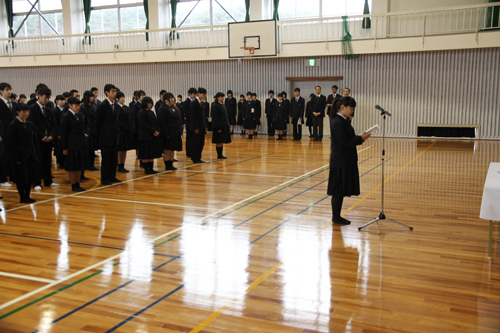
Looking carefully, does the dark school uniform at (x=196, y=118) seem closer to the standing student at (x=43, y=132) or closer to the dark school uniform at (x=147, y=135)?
the dark school uniform at (x=147, y=135)

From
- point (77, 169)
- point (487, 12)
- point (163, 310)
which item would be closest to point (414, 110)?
point (487, 12)

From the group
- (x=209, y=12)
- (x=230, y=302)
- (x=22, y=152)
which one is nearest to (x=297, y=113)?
(x=209, y=12)

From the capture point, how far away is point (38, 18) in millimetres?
22281

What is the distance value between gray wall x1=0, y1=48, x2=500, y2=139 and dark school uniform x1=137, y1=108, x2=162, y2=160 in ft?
31.8

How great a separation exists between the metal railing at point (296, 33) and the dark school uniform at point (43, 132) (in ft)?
34.4

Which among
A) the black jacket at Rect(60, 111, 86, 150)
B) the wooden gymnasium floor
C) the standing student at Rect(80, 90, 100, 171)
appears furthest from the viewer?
the standing student at Rect(80, 90, 100, 171)

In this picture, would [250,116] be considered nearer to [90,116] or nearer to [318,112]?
[318,112]

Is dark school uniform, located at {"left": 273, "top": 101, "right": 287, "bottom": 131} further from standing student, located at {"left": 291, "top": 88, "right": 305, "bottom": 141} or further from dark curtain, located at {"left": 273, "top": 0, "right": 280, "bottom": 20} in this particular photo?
dark curtain, located at {"left": 273, "top": 0, "right": 280, "bottom": 20}

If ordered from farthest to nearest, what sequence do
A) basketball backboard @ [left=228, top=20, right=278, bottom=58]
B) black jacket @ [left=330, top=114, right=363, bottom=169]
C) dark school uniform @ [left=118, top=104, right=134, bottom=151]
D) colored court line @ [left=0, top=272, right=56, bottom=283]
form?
1. basketball backboard @ [left=228, top=20, right=278, bottom=58]
2. dark school uniform @ [left=118, top=104, right=134, bottom=151]
3. black jacket @ [left=330, top=114, right=363, bottom=169]
4. colored court line @ [left=0, top=272, right=56, bottom=283]

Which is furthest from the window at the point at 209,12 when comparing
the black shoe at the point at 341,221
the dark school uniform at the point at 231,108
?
the black shoe at the point at 341,221

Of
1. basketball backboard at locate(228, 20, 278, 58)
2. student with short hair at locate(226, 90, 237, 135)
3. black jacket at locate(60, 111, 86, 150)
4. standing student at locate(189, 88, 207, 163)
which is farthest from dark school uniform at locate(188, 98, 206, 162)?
student with short hair at locate(226, 90, 237, 135)

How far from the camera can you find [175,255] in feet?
15.2

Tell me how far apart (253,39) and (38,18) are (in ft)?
38.8

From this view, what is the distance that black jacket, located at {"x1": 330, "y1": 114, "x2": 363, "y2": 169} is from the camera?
17.9 feet
